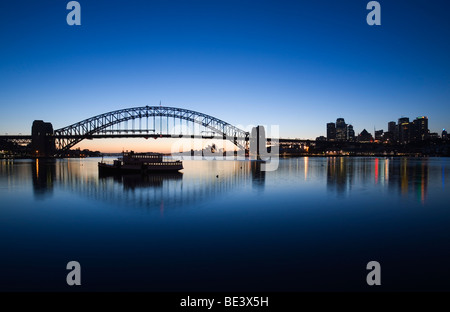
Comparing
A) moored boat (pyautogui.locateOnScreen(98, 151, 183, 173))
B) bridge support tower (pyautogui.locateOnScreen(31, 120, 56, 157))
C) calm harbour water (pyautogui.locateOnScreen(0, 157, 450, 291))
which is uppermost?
bridge support tower (pyautogui.locateOnScreen(31, 120, 56, 157))

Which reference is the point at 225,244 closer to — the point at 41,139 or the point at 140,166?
the point at 140,166

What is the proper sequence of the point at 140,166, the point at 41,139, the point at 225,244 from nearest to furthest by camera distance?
the point at 225,244 < the point at 140,166 < the point at 41,139

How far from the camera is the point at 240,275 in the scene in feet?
22.4

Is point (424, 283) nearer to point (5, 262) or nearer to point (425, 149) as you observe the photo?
point (5, 262)

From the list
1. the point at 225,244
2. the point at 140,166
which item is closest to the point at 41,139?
the point at 140,166

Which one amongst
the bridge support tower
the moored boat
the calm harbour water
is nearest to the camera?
the calm harbour water

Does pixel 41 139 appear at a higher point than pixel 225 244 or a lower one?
higher

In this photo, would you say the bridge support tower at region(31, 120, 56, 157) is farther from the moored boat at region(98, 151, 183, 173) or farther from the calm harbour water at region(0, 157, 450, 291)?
the calm harbour water at region(0, 157, 450, 291)

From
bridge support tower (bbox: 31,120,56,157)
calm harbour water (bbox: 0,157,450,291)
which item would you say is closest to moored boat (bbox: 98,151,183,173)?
calm harbour water (bbox: 0,157,450,291)

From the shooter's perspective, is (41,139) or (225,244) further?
(41,139)

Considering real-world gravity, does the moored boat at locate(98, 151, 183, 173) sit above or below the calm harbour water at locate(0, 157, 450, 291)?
above

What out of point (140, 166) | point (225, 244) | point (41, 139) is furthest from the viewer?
point (41, 139)
